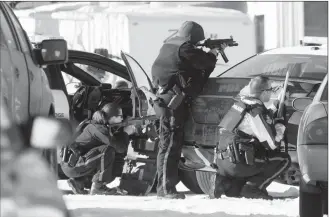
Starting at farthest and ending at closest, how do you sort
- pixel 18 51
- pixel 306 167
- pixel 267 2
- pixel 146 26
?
pixel 267 2 → pixel 146 26 → pixel 306 167 → pixel 18 51

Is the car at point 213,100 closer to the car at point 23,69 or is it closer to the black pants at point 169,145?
the black pants at point 169,145

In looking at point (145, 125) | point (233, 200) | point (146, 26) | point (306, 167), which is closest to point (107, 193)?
point (145, 125)

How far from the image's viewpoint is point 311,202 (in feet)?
22.7

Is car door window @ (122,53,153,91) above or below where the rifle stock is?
above

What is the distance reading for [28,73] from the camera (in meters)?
6.25

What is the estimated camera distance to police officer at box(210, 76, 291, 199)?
9383mm

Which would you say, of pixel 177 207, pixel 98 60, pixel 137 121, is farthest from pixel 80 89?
pixel 177 207

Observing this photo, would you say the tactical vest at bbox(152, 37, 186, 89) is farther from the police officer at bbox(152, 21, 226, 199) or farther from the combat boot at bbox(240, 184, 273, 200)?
the combat boot at bbox(240, 184, 273, 200)

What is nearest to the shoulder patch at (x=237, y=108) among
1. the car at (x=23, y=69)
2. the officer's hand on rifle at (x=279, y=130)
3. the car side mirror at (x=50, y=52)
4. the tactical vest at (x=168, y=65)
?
the officer's hand on rifle at (x=279, y=130)

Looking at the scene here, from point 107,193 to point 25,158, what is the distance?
5863 millimetres

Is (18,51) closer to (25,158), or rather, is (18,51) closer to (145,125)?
(25,158)

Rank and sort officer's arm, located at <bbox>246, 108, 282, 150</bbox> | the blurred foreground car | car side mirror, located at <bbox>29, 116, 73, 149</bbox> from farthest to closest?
1. officer's arm, located at <bbox>246, 108, 282, 150</bbox>
2. car side mirror, located at <bbox>29, 116, 73, 149</bbox>
3. the blurred foreground car

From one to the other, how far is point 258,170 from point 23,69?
3884 mm

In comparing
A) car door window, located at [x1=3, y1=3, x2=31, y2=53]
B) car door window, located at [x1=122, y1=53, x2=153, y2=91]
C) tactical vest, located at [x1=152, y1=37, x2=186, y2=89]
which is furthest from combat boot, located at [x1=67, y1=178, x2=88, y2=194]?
car door window, located at [x1=3, y1=3, x2=31, y2=53]
